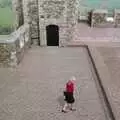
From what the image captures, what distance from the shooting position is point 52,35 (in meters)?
20.3

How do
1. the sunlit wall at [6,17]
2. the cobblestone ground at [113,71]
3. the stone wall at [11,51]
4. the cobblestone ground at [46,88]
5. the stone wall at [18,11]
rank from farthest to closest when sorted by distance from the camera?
the sunlit wall at [6,17] < the stone wall at [18,11] < the stone wall at [11,51] < the cobblestone ground at [113,71] < the cobblestone ground at [46,88]

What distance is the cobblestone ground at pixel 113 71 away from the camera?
11.1 meters

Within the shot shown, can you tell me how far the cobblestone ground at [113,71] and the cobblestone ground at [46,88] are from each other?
638mm

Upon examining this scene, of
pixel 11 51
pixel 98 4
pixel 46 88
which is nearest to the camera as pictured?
pixel 46 88

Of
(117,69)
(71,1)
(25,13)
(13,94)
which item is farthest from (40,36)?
(13,94)

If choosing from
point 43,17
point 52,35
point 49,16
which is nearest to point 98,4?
point 52,35

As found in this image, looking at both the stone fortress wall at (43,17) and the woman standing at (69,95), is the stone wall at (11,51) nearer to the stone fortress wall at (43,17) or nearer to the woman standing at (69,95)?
the stone fortress wall at (43,17)

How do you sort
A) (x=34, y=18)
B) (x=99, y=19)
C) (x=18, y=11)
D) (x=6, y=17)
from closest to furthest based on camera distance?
(x=34, y=18) < (x=18, y=11) < (x=6, y=17) < (x=99, y=19)

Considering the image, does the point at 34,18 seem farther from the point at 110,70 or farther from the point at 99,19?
the point at 99,19

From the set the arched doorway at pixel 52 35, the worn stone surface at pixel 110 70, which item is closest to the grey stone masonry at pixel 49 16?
the arched doorway at pixel 52 35

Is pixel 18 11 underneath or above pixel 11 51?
above

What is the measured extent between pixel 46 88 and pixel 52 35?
848 centimetres

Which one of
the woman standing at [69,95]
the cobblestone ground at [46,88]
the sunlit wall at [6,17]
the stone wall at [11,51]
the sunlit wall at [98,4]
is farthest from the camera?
the sunlit wall at [98,4]

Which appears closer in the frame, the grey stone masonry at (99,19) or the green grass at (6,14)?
the green grass at (6,14)
